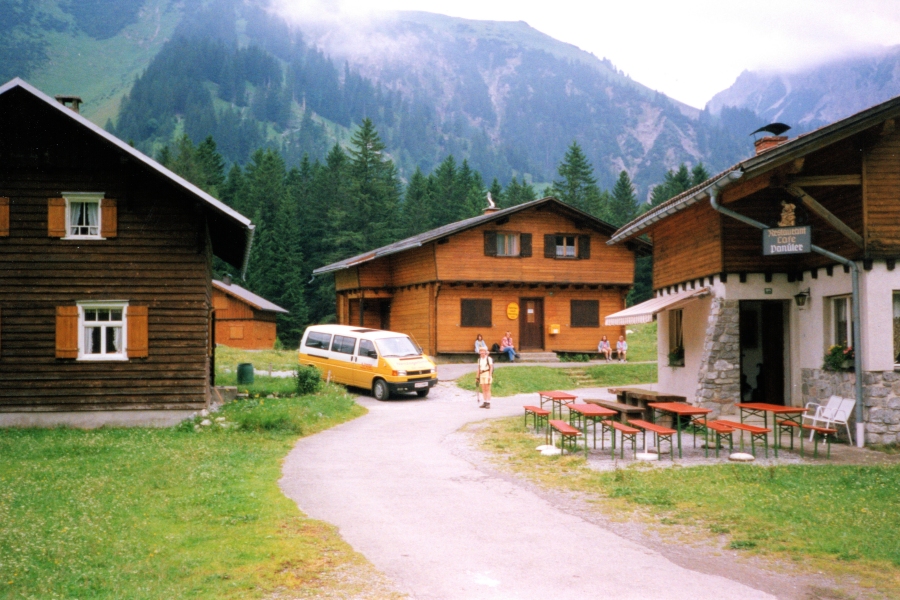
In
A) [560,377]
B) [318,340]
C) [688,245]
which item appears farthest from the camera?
[560,377]

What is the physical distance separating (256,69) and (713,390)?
186 metres

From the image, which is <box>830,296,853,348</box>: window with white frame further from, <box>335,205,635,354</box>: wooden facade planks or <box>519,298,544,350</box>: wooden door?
<box>519,298,544,350</box>: wooden door

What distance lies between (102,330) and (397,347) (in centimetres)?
917

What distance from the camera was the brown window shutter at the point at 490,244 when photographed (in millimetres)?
36125

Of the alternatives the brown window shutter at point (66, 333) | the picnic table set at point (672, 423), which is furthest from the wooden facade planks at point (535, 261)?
the brown window shutter at point (66, 333)

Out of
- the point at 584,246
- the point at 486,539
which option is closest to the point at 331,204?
the point at 584,246

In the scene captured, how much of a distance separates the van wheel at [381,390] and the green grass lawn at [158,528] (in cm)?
928

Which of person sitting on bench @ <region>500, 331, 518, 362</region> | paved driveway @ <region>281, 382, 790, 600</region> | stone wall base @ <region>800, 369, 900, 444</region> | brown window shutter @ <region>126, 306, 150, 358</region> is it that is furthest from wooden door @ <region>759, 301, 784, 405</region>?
person sitting on bench @ <region>500, 331, 518, 362</region>

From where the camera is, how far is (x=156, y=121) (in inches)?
5556

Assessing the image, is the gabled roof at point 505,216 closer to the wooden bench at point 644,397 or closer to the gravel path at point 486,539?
the wooden bench at point 644,397

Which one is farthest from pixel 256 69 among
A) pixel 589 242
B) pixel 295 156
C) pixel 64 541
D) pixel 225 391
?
pixel 64 541

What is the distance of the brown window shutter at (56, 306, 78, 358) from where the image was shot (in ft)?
59.0

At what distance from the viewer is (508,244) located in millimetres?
36812

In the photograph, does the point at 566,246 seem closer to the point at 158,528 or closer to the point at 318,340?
the point at 318,340
